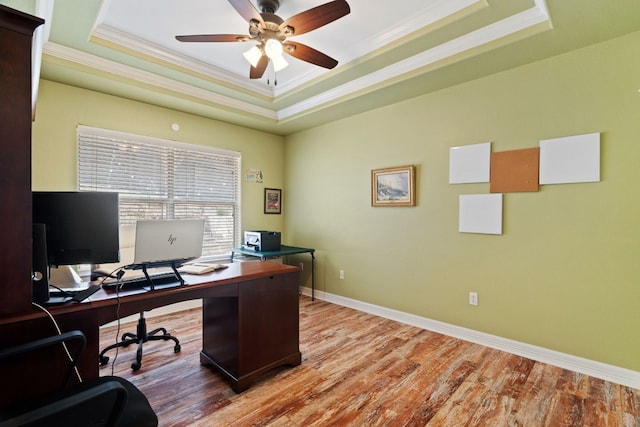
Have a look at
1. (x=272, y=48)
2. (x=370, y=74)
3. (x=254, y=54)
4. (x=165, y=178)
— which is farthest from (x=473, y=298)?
(x=165, y=178)

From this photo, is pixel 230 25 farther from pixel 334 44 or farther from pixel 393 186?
pixel 393 186

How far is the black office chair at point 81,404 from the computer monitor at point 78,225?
429mm

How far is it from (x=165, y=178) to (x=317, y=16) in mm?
2732

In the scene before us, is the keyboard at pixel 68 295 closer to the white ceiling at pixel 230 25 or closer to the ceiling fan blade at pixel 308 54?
the white ceiling at pixel 230 25

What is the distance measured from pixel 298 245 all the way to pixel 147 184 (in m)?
2.27

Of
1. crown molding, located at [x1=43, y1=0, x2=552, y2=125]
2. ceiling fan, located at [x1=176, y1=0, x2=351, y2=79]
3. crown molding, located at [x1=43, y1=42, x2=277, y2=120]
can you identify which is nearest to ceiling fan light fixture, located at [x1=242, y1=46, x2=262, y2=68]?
ceiling fan, located at [x1=176, y1=0, x2=351, y2=79]

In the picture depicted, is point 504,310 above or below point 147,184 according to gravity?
below

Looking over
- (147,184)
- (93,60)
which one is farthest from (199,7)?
(147,184)

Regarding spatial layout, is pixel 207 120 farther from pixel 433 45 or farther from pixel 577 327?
pixel 577 327

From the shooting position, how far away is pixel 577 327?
2371mm

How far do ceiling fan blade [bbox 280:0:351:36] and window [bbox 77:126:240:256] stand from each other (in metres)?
2.38

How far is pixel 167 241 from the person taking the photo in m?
1.76

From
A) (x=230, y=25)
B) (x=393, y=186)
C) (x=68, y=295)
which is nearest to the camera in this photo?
(x=68, y=295)

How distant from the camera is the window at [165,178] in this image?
10.5 feet
